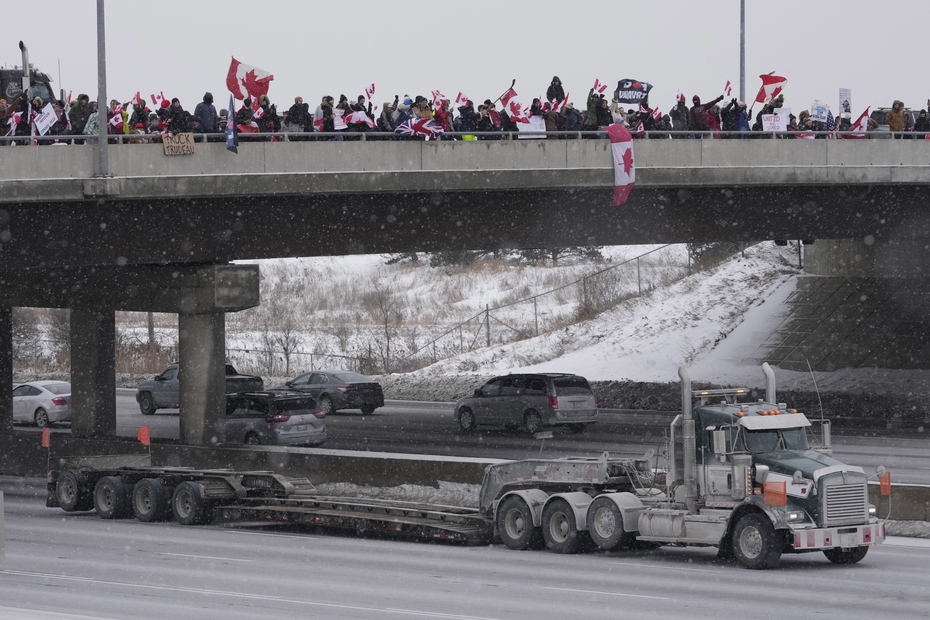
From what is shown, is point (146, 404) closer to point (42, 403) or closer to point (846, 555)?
point (42, 403)

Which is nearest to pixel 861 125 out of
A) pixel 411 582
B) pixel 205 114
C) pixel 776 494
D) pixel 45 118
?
pixel 205 114

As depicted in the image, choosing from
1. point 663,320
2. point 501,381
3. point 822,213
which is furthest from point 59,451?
point 663,320

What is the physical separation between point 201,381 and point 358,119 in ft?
23.2

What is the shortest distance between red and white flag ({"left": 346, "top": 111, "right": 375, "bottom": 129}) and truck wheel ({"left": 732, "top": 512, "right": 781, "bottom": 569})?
13996mm

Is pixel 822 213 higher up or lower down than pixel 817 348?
higher up

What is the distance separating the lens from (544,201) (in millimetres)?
29297

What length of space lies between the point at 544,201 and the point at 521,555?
542 inches

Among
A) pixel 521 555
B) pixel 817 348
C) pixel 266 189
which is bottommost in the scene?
pixel 521 555

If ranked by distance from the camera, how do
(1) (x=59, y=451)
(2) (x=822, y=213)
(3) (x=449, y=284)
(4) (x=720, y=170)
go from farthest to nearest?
(3) (x=449, y=284) → (2) (x=822, y=213) → (1) (x=59, y=451) → (4) (x=720, y=170)

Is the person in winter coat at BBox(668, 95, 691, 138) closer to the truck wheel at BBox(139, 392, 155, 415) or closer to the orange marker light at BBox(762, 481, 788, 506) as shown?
the orange marker light at BBox(762, 481, 788, 506)

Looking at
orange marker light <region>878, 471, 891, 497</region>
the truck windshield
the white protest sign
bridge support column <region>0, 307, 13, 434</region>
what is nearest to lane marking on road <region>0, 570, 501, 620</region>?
the truck windshield

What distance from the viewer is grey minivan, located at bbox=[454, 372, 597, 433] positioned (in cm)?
3262

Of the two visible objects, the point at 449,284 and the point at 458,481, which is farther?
the point at 449,284

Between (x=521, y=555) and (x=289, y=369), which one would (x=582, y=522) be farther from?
(x=289, y=369)
